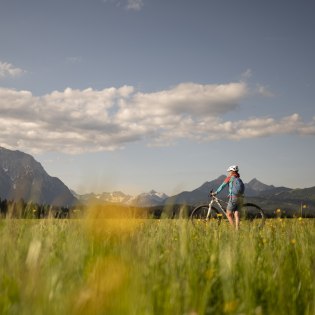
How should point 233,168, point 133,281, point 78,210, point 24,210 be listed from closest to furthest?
point 133,281 → point 78,210 → point 24,210 → point 233,168

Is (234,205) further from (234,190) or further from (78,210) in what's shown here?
(78,210)

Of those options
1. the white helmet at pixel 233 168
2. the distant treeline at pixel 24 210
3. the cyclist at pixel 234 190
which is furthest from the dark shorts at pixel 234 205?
the distant treeline at pixel 24 210

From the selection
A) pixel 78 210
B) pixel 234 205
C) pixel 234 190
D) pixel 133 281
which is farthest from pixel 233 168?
pixel 133 281

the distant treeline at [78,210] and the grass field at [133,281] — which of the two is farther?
the distant treeline at [78,210]

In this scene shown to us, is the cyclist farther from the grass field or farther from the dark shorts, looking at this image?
the grass field

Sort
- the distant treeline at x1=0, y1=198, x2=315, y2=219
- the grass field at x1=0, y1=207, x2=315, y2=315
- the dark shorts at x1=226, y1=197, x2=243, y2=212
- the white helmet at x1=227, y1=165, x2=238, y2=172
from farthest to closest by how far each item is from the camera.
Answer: the white helmet at x1=227, y1=165, x2=238, y2=172 < the dark shorts at x1=226, y1=197, x2=243, y2=212 < the distant treeline at x1=0, y1=198, x2=315, y2=219 < the grass field at x1=0, y1=207, x2=315, y2=315

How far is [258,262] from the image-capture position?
3666 millimetres

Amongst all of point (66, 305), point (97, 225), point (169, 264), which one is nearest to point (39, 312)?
point (66, 305)

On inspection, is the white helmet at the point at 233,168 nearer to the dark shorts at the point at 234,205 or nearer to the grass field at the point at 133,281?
the dark shorts at the point at 234,205

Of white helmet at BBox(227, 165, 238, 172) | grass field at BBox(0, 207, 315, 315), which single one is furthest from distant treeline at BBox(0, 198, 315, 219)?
white helmet at BBox(227, 165, 238, 172)

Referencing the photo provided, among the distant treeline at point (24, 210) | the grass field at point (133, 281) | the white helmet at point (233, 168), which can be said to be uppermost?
the white helmet at point (233, 168)

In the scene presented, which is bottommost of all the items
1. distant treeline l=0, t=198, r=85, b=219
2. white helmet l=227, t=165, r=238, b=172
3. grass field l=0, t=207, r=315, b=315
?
grass field l=0, t=207, r=315, b=315

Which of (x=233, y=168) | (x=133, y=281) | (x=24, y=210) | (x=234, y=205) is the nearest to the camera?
(x=133, y=281)

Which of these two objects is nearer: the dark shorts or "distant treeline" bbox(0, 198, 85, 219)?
"distant treeline" bbox(0, 198, 85, 219)
